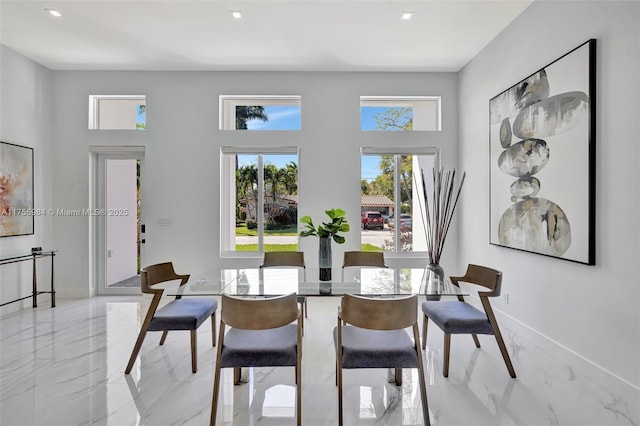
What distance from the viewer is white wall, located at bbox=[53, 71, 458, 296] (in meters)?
4.54

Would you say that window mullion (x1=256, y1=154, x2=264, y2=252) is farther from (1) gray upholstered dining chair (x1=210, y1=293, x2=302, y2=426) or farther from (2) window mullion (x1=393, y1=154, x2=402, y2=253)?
(1) gray upholstered dining chair (x1=210, y1=293, x2=302, y2=426)

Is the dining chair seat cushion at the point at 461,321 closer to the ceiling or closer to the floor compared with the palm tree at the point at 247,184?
closer to the floor

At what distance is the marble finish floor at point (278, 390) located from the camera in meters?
1.95

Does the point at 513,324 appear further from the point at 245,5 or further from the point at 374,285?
the point at 245,5

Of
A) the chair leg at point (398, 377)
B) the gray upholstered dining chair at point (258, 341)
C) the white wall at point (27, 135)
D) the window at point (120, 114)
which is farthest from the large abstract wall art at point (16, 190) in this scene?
the chair leg at point (398, 377)

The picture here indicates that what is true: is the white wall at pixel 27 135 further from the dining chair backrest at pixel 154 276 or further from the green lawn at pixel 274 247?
the green lawn at pixel 274 247

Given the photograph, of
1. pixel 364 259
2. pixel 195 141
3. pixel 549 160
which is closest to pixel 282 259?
pixel 364 259

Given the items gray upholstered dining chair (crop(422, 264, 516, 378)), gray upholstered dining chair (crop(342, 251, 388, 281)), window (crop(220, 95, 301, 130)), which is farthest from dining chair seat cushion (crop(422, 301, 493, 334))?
window (crop(220, 95, 301, 130))

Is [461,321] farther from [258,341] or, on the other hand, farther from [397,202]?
[397,202]

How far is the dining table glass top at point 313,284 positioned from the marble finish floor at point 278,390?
2.14ft

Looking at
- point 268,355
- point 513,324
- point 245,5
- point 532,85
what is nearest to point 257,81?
point 245,5

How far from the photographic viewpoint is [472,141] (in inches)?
164

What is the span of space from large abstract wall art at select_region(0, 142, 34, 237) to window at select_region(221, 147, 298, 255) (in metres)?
2.38

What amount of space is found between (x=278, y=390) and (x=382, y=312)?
1046 millimetres
